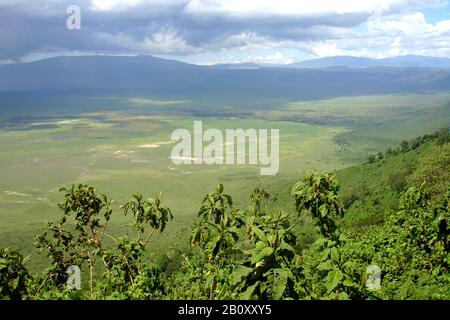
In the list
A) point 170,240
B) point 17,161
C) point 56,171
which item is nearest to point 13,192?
point 56,171

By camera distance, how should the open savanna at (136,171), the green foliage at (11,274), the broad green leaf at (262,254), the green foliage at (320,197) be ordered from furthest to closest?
the open savanna at (136,171), the green foliage at (320,197), the green foliage at (11,274), the broad green leaf at (262,254)

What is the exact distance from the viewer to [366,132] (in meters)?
194

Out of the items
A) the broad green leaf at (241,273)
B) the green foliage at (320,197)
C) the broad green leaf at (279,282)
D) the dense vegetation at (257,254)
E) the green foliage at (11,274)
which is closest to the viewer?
the broad green leaf at (279,282)

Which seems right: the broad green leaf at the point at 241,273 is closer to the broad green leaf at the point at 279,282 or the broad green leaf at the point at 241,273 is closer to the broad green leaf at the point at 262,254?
the broad green leaf at the point at 262,254

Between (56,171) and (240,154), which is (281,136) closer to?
(240,154)

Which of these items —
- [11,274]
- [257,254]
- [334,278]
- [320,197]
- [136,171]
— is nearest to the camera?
[257,254]

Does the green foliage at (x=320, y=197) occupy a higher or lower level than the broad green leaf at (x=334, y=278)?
higher

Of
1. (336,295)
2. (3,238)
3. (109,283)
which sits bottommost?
(3,238)

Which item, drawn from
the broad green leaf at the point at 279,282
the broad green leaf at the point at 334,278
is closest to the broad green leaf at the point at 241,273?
the broad green leaf at the point at 279,282

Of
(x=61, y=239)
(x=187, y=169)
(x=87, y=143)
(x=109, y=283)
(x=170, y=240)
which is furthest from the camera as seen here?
(x=87, y=143)

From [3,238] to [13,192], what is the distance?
43.0 meters

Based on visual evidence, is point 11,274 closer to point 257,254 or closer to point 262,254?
point 257,254

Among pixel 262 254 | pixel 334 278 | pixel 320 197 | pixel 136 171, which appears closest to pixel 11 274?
pixel 262 254

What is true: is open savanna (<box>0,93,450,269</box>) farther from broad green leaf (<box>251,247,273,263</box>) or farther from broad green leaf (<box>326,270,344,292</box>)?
broad green leaf (<box>251,247,273,263</box>)
